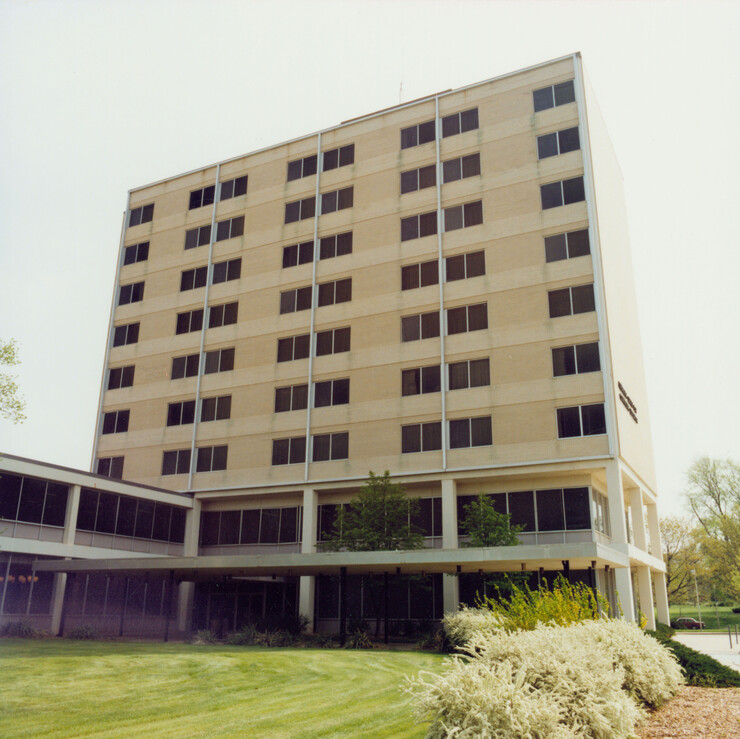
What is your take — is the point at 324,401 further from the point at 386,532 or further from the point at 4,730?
the point at 4,730

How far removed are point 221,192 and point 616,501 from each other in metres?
34.9

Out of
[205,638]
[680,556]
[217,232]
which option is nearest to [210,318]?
[217,232]

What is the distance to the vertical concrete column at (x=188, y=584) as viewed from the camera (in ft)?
138

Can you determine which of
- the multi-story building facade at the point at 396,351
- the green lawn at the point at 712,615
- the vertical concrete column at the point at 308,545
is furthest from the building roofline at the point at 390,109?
the green lawn at the point at 712,615

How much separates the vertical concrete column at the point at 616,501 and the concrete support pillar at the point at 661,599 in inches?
717

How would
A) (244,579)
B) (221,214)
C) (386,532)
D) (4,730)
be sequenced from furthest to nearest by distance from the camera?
(221,214) → (244,579) → (386,532) → (4,730)

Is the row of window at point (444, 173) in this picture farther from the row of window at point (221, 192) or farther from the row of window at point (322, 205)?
the row of window at point (221, 192)

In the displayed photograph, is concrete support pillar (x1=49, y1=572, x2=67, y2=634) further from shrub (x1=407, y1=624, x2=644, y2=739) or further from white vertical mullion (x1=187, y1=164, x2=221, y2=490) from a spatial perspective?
shrub (x1=407, y1=624, x2=644, y2=739)

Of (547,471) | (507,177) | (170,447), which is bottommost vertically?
(547,471)

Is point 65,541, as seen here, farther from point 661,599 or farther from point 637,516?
point 661,599

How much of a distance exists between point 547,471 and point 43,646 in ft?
79.1

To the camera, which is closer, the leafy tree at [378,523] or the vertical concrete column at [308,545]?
the leafy tree at [378,523]

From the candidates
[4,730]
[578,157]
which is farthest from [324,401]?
[4,730]

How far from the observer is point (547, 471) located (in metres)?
35.8
